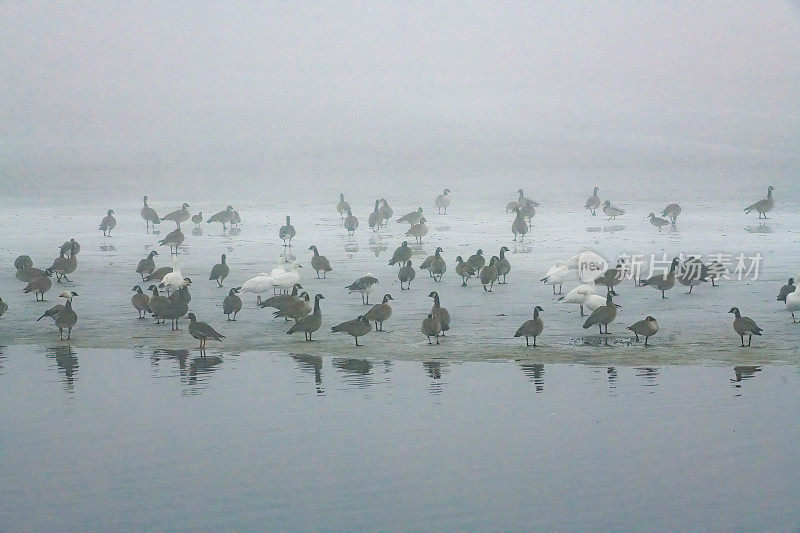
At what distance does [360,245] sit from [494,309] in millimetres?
12374

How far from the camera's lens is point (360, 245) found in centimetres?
3425

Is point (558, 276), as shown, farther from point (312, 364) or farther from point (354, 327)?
point (312, 364)

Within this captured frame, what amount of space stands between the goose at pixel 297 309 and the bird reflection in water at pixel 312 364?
2536 mm

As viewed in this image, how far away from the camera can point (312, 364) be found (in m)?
17.6

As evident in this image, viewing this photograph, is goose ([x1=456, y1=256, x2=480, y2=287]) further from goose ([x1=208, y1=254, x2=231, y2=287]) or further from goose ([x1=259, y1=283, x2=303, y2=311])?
goose ([x1=208, y1=254, x2=231, y2=287])

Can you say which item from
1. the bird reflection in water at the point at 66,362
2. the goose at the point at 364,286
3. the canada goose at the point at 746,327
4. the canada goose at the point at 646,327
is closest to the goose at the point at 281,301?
the goose at the point at 364,286

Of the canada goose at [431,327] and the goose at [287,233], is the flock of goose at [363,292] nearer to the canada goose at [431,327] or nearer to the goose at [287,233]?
the canada goose at [431,327]

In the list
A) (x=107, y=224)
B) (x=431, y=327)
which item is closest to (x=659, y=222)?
(x=107, y=224)

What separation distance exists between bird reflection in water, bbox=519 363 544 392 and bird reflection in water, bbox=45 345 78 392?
700 centimetres

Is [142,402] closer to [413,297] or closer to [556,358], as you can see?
[556,358]

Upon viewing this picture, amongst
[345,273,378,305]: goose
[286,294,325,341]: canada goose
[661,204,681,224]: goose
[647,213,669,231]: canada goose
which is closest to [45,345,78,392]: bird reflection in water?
[286,294,325,341]: canada goose

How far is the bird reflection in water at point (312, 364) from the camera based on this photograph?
16.2 meters

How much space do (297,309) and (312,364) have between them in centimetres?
351

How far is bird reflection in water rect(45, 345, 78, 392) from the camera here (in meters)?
16.5
